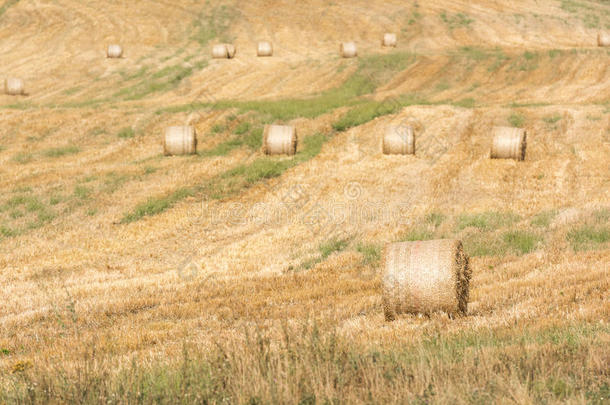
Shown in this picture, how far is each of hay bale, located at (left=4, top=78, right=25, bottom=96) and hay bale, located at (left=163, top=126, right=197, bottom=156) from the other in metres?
15.9

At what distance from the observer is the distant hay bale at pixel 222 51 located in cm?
4038

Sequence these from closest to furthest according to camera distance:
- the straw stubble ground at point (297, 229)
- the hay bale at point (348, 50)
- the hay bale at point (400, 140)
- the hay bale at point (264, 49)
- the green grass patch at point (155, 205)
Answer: the straw stubble ground at point (297, 229), the green grass patch at point (155, 205), the hay bale at point (400, 140), the hay bale at point (348, 50), the hay bale at point (264, 49)

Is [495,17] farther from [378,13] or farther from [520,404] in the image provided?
[520,404]

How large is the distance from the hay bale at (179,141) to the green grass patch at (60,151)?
13.8 ft

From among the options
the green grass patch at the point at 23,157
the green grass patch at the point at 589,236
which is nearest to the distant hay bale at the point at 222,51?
the green grass patch at the point at 23,157

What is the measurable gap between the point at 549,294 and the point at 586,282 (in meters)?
0.76

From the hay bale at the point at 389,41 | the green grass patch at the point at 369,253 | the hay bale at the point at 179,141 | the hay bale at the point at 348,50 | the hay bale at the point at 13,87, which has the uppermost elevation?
the hay bale at the point at 389,41

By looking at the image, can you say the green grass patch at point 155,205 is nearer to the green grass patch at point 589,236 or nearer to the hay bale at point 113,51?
the green grass patch at point 589,236

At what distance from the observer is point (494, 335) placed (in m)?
7.07

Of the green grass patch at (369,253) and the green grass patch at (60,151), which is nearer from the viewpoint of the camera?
the green grass patch at (369,253)

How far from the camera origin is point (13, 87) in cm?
3381

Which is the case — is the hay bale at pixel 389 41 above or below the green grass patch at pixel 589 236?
above

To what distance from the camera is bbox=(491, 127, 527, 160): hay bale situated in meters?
18.7

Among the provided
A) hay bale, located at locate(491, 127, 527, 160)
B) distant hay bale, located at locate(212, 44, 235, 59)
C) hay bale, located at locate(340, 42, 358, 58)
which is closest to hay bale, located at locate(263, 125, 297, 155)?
hay bale, located at locate(491, 127, 527, 160)
